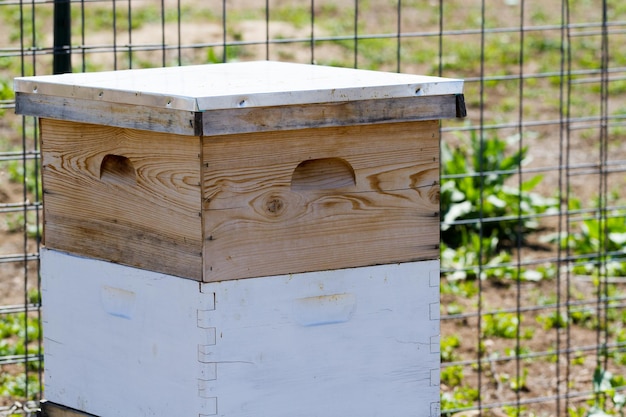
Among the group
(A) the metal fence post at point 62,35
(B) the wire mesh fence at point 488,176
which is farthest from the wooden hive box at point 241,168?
(A) the metal fence post at point 62,35

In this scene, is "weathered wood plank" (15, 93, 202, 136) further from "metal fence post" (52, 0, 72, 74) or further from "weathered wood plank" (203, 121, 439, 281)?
"metal fence post" (52, 0, 72, 74)

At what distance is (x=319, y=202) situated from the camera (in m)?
2.70

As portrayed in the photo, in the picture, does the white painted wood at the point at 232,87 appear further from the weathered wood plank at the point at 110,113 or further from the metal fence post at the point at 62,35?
the metal fence post at the point at 62,35

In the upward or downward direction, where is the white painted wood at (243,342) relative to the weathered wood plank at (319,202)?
downward

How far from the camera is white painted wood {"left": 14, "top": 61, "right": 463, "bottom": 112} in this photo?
250cm

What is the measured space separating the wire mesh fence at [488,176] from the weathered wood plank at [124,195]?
80cm

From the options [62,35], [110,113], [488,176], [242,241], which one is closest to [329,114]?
[242,241]

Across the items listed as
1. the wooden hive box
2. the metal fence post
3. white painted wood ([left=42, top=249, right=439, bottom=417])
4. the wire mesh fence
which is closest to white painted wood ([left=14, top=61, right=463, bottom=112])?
the wooden hive box

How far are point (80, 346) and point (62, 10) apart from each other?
4.56 feet

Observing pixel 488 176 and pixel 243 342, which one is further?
pixel 488 176

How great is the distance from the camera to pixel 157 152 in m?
2.64

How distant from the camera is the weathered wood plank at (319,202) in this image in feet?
8.41

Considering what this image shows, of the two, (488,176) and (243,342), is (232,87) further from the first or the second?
(488,176)

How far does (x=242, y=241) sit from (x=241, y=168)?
6.8 inches
